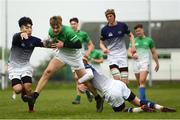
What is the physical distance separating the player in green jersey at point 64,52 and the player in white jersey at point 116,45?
2550 mm

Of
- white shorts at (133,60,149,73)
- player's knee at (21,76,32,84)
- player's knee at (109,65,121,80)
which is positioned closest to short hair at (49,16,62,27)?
player's knee at (21,76,32,84)

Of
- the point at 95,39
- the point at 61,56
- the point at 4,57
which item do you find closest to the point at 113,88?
the point at 61,56

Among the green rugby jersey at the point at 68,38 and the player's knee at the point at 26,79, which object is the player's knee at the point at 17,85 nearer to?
the player's knee at the point at 26,79

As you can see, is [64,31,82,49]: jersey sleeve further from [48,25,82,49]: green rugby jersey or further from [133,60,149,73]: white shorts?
[133,60,149,73]: white shorts

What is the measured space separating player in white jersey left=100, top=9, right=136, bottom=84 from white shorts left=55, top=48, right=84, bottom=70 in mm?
2551

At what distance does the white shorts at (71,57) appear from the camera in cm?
1323

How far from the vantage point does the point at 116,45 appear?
53.2ft

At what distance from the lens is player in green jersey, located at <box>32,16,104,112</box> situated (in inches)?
500

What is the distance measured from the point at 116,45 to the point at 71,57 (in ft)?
10.4

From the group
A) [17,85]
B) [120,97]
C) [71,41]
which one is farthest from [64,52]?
[120,97]

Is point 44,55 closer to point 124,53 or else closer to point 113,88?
point 124,53

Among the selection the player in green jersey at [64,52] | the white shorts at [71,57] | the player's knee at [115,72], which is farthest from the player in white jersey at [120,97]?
the player's knee at [115,72]

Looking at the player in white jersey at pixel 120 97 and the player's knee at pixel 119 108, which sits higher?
the player in white jersey at pixel 120 97

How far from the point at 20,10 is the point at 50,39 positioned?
30.8m
